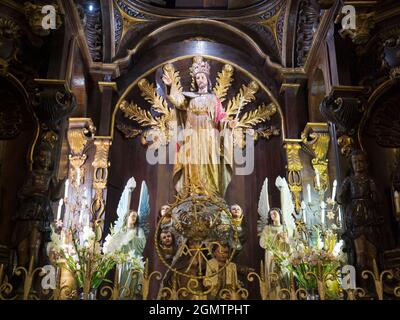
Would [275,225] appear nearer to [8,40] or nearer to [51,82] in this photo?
[51,82]

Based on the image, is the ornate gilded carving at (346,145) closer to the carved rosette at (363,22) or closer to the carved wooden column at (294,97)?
the carved rosette at (363,22)

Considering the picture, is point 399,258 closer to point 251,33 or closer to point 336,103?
point 336,103

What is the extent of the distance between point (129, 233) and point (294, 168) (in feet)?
8.51

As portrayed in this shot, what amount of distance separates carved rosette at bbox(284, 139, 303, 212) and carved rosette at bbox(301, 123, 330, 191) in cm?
18

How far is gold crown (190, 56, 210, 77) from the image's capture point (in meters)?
8.27

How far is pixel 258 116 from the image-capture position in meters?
8.20

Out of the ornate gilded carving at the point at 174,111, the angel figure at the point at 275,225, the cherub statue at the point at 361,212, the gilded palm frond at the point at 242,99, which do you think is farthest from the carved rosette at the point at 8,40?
the cherub statue at the point at 361,212

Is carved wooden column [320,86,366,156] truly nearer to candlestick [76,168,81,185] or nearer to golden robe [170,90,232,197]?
golden robe [170,90,232,197]

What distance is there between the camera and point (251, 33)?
27.4 ft

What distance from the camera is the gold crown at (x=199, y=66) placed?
8.27 m

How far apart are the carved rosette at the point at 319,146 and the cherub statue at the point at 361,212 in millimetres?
1925

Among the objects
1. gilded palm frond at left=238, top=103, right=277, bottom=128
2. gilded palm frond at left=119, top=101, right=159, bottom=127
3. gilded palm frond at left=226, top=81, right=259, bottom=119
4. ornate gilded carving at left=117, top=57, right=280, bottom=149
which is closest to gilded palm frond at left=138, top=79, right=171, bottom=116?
ornate gilded carving at left=117, top=57, right=280, bottom=149

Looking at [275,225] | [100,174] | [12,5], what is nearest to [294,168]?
[275,225]
